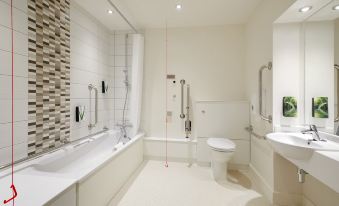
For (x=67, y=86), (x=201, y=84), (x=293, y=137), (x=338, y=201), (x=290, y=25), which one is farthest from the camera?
(x=201, y=84)

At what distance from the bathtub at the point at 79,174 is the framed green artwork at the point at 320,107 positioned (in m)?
2.18

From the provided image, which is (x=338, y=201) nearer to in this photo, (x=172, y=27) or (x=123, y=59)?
(x=172, y=27)

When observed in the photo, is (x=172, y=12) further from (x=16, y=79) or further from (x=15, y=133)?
(x=15, y=133)

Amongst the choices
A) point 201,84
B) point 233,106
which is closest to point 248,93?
point 233,106

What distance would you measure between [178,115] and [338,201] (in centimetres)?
217

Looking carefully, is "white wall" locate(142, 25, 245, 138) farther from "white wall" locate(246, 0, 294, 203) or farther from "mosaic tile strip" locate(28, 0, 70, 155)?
"mosaic tile strip" locate(28, 0, 70, 155)

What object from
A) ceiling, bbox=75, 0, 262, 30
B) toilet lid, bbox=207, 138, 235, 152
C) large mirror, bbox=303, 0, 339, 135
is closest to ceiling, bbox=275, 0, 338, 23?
large mirror, bbox=303, 0, 339, 135

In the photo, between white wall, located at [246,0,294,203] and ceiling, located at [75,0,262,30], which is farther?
ceiling, located at [75,0,262,30]

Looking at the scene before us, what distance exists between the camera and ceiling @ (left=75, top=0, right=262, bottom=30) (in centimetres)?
225

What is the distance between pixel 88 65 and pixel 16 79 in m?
1.12

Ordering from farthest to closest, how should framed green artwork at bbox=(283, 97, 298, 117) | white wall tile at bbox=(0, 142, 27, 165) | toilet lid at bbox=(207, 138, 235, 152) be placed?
toilet lid at bbox=(207, 138, 235, 152) → framed green artwork at bbox=(283, 97, 298, 117) → white wall tile at bbox=(0, 142, 27, 165)

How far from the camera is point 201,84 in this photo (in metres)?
2.99

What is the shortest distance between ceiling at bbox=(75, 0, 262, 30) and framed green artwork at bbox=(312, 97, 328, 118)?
1.45 meters

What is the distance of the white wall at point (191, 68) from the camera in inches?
114
